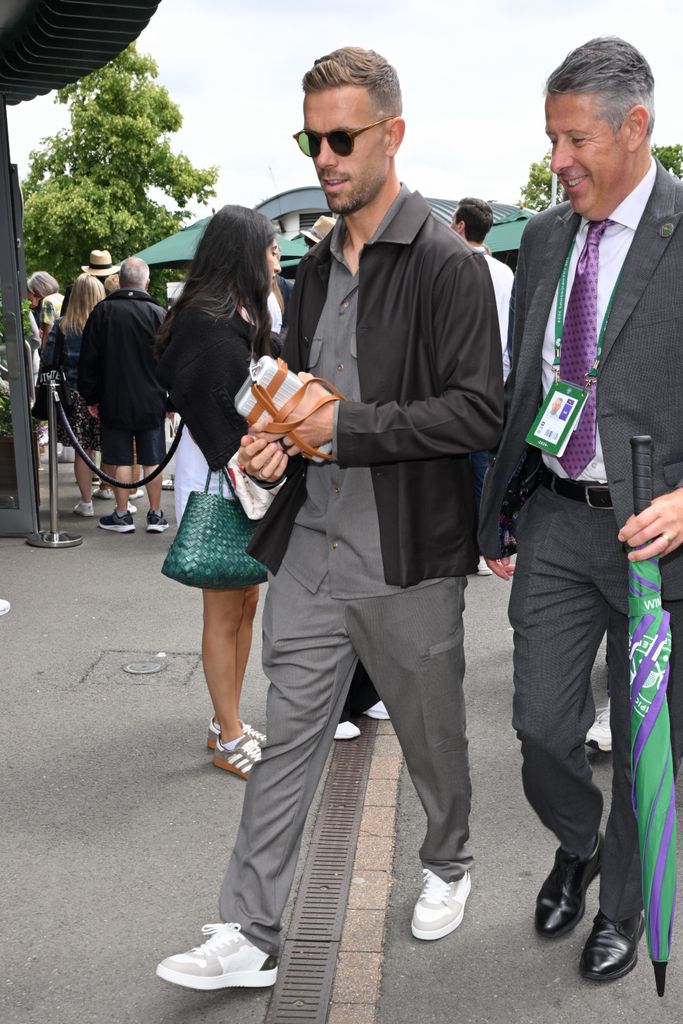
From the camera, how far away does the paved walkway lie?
10.7 feet

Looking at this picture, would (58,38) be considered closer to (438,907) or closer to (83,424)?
(83,424)

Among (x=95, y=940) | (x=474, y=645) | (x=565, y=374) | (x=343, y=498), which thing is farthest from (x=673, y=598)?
(x=474, y=645)

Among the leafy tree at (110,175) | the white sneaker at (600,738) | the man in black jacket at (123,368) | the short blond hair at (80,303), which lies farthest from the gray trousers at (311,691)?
the leafy tree at (110,175)

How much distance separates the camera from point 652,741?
2.96 meters

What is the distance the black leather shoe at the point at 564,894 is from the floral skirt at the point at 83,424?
24.4 feet

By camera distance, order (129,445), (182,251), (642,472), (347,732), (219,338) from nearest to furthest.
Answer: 1. (642,472)
2. (219,338)
3. (347,732)
4. (129,445)
5. (182,251)

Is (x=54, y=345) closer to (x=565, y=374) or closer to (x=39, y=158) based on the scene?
(x=565, y=374)

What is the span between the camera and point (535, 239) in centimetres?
340

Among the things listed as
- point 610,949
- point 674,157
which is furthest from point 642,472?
point 674,157

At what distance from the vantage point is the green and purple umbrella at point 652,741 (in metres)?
2.93

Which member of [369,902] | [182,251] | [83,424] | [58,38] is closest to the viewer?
[369,902]

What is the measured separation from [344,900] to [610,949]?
32.8 inches

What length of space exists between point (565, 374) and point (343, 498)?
25.1 inches

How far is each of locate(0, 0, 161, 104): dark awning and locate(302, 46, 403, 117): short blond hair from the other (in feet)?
16.6
